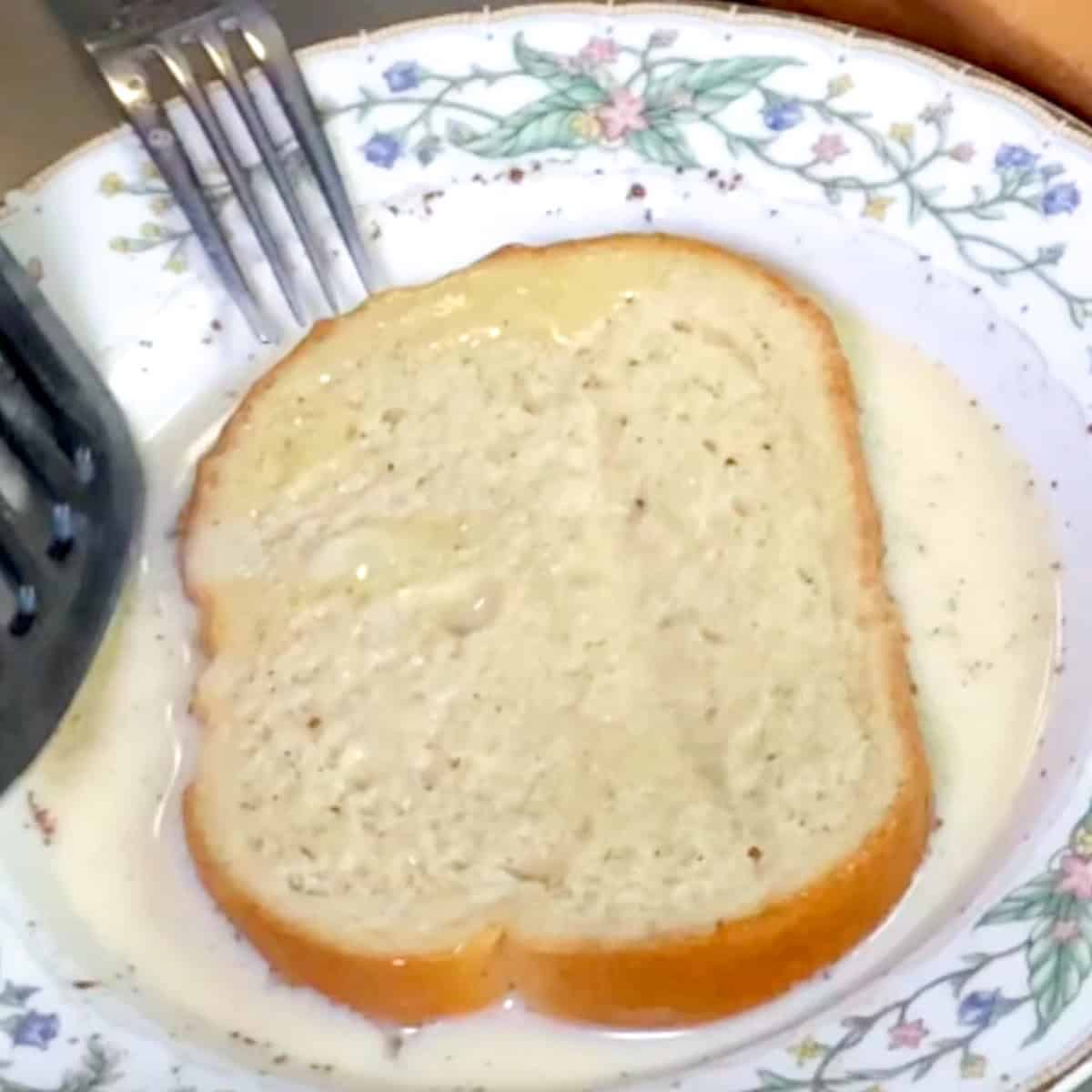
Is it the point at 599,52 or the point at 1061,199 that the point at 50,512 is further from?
the point at 1061,199

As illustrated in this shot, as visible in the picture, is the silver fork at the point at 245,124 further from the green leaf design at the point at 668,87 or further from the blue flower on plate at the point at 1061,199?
the blue flower on plate at the point at 1061,199

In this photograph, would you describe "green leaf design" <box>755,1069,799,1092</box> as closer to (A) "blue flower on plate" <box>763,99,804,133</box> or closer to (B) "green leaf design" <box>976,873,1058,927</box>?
(B) "green leaf design" <box>976,873,1058,927</box>

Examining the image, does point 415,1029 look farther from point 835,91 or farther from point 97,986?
point 835,91

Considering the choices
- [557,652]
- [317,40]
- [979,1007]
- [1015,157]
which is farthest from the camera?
[317,40]

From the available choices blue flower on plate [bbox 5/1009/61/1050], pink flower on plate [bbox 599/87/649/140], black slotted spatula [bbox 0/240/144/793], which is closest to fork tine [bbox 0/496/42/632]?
black slotted spatula [bbox 0/240/144/793]

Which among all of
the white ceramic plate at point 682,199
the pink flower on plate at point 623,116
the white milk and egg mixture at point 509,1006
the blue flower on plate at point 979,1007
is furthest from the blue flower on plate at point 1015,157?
the blue flower on plate at point 979,1007

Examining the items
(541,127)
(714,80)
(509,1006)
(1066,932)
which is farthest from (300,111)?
(1066,932)

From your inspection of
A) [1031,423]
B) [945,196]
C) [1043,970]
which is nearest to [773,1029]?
[1043,970]
